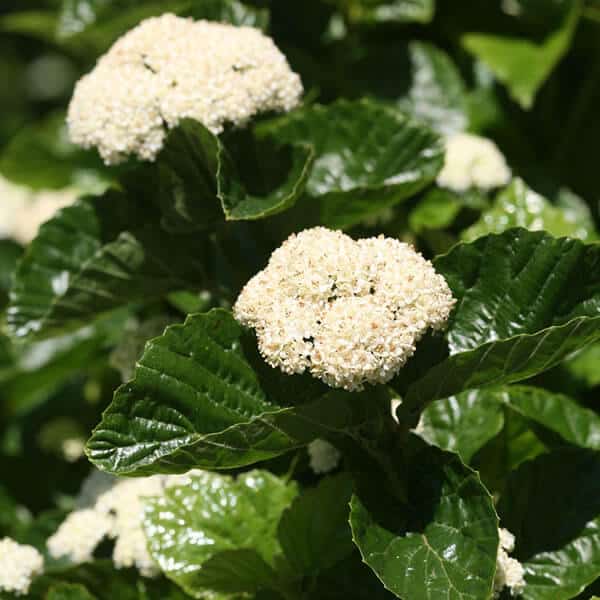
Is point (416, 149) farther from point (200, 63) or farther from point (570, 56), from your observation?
point (570, 56)

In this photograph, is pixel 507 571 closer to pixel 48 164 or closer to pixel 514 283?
pixel 514 283

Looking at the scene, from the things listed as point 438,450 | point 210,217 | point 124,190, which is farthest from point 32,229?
point 438,450

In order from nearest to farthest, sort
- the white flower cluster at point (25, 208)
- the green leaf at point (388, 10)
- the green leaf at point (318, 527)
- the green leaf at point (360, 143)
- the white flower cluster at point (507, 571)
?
the white flower cluster at point (507, 571) < the green leaf at point (318, 527) < the green leaf at point (360, 143) < the green leaf at point (388, 10) < the white flower cluster at point (25, 208)

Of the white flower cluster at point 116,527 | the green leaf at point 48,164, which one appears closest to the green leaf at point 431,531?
the white flower cluster at point 116,527

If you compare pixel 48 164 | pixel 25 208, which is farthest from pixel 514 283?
pixel 25 208

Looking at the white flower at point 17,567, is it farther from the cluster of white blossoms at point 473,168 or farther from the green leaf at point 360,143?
the cluster of white blossoms at point 473,168
